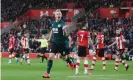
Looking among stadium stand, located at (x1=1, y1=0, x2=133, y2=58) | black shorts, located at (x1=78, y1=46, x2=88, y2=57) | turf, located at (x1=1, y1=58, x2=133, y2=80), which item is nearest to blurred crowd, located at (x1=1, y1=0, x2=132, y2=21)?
stadium stand, located at (x1=1, y1=0, x2=133, y2=58)

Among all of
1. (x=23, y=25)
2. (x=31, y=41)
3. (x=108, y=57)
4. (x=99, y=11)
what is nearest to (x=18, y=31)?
(x=23, y=25)

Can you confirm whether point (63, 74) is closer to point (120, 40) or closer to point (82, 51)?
point (82, 51)

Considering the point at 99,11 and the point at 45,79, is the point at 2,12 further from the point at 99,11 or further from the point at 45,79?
the point at 45,79

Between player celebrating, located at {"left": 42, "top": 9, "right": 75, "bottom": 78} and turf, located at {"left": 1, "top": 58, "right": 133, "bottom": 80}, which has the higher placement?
player celebrating, located at {"left": 42, "top": 9, "right": 75, "bottom": 78}

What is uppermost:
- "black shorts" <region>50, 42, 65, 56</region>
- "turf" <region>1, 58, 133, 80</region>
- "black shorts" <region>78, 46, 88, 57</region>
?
"black shorts" <region>50, 42, 65, 56</region>

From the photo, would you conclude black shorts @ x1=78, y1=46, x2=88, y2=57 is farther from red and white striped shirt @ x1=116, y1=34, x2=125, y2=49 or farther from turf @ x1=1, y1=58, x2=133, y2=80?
red and white striped shirt @ x1=116, y1=34, x2=125, y2=49

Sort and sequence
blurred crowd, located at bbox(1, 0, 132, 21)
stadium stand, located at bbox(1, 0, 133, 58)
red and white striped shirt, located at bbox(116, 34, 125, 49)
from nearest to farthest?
red and white striped shirt, located at bbox(116, 34, 125, 49)
stadium stand, located at bbox(1, 0, 133, 58)
blurred crowd, located at bbox(1, 0, 132, 21)

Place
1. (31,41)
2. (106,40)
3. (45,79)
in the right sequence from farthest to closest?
(31,41), (106,40), (45,79)

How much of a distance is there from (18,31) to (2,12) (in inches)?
285

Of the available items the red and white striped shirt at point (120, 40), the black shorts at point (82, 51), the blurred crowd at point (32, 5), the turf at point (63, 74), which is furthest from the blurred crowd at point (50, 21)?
the black shorts at point (82, 51)

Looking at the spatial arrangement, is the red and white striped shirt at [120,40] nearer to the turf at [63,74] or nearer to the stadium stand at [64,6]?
the turf at [63,74]

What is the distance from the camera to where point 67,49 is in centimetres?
1978

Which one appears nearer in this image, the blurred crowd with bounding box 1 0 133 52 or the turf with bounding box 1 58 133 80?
the turf with bounding box 1 58 133 80

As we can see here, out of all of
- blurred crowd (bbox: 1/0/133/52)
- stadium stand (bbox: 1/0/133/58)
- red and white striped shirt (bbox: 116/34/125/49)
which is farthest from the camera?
stadium stand (bbox: 1/0/133/58)
